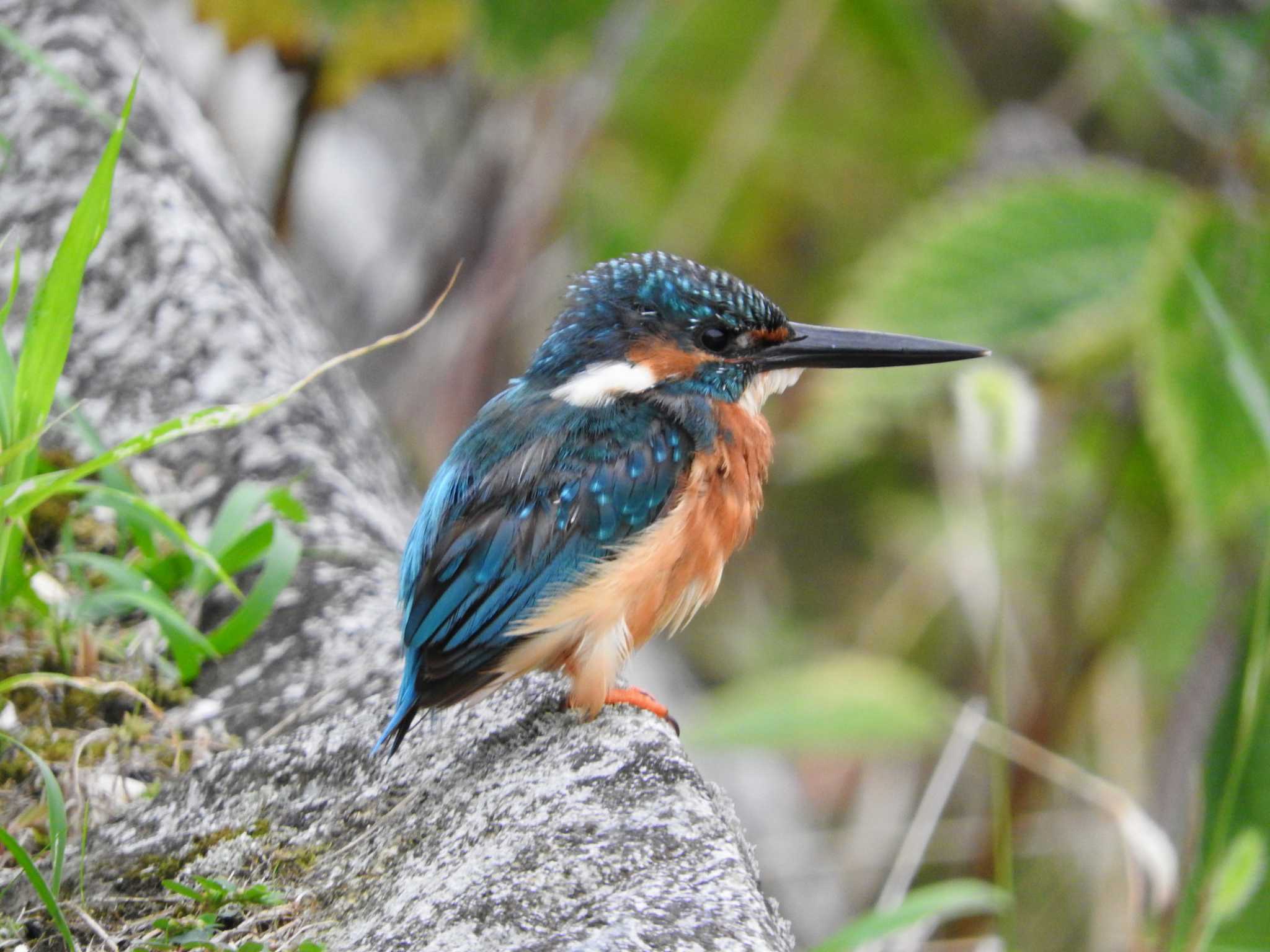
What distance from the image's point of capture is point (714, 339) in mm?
2422

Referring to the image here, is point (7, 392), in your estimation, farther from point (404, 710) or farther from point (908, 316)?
point (908, 316)

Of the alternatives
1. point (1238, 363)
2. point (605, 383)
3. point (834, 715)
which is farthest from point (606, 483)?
point (834, 715)

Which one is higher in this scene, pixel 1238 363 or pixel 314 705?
pixel 1238 363

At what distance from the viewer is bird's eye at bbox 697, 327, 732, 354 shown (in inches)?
95.1

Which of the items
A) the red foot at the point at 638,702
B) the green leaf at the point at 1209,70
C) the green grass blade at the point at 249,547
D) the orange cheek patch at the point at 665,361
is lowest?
the red foot at the point at 638,702

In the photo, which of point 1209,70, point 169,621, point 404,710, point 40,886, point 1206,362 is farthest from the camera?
point 1209,70

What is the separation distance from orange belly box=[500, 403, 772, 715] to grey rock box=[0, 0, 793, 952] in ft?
0.24

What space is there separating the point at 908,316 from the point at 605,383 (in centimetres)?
134

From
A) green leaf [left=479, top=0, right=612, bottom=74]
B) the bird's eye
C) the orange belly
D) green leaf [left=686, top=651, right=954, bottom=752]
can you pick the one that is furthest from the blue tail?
green leaf [left=479, top=0, right=612, bottom=74]

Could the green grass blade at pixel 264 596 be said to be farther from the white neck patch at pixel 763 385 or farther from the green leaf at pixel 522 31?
the green leaf at pixel 522 31

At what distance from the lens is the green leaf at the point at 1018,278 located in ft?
11.0

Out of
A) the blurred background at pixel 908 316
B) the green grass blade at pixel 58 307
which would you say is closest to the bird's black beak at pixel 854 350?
the blurred background at pixel 908 316

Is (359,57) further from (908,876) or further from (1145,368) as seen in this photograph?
(908,876)

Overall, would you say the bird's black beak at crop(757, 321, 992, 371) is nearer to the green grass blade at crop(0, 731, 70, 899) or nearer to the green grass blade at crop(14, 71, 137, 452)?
the green grass blade at crop(14, 71, 137, 452)
